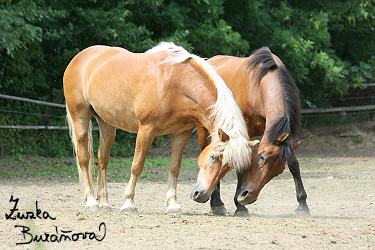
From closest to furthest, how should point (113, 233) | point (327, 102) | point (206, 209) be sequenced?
1. point (113, 233)
2. point (206, 209)
3. point (327, 102)

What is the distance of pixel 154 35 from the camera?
1404cm

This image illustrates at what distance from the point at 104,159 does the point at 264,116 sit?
193cm

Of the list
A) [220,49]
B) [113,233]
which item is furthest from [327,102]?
[113,233]

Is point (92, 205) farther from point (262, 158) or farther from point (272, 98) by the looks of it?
point (272, 98)

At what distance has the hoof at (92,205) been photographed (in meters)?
5.61

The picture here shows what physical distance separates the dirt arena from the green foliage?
369 centimetres

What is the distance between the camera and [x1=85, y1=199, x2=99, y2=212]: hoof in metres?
5.61

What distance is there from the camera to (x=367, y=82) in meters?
16.5

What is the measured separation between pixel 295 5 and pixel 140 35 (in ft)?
17.9

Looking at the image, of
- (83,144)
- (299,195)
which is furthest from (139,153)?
(299,195)

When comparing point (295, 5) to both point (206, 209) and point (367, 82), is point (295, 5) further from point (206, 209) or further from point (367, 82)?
point (206, 209)

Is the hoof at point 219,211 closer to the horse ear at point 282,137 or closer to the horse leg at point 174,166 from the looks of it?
the horse leg at point 174,166

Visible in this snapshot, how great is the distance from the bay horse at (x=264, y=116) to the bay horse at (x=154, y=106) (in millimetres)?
245

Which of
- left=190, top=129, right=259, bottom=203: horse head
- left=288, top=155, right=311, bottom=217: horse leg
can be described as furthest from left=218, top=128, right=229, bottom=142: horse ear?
left=288, top=155, right=311, bottom=217: horse leg
